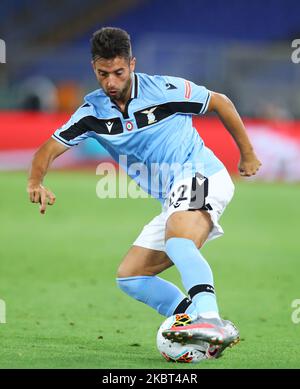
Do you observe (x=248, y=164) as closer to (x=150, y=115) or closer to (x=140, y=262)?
(x=150, y=115)

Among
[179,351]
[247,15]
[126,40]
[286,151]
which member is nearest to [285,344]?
[179,351]

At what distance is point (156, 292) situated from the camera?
6.46 metres

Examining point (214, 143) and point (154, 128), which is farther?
point (214, 143)

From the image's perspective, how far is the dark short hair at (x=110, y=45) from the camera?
5875mm

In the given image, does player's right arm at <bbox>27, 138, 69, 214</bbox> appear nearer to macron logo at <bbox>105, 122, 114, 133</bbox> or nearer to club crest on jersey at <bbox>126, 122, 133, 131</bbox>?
macron logo at <bbox>105, 122, 114, 133</bbox>

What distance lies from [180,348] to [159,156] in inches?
50.3

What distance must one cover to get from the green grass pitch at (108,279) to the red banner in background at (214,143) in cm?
91

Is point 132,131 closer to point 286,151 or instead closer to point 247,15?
point 286,151

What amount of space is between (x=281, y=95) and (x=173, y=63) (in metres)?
2.85

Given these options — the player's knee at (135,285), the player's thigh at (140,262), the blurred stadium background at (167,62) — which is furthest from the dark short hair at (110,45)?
the blurred stadium background at (167,62)

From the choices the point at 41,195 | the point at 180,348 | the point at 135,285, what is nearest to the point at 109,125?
the point at 41,195

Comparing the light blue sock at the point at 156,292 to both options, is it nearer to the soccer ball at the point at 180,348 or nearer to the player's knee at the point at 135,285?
the player's knee at the point at 135,285

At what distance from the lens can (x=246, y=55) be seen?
23297 mm

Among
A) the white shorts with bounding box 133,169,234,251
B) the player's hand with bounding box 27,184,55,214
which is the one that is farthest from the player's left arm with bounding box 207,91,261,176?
the player's hand with bounding box 27,184,55,214
